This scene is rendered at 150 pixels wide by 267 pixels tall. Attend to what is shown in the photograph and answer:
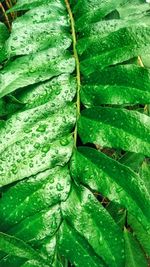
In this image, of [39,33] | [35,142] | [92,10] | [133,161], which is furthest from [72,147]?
[92,10]

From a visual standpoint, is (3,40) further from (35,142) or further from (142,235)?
(142,235)

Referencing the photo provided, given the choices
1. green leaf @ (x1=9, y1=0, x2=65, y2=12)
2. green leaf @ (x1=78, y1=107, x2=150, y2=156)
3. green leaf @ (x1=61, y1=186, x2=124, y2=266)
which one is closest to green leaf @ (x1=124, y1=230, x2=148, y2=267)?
green leaf @ (x1=61, y1=186, x2=124, y2=266)

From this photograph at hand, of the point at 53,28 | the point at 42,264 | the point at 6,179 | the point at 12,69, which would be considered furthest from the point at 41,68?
the point at 42,264

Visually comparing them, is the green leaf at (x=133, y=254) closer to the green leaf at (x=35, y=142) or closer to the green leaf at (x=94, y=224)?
the green leaf at (x=94, y=224)

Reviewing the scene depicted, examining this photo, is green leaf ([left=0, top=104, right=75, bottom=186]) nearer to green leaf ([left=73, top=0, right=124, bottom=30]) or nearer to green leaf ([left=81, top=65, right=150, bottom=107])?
green leaf ([left=81, top=65, right=150, bottom=107])

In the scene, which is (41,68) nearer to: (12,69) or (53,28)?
(12,69)

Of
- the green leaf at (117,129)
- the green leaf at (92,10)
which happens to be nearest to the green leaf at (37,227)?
the green leaf at (117,129)
